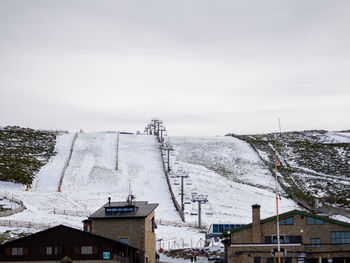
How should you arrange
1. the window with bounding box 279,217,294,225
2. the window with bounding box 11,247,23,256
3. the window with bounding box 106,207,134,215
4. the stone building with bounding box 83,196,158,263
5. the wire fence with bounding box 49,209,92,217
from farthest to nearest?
the wire fence with bounding box 49,209,92,217 < the window with bounding box 106,207,134,215 < the stone building with bounding box 83,196,158,263 < the window with bounding box 279,217,294,225 < the window with bounding box 11,247,23,256

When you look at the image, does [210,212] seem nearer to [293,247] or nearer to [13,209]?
[13,209]

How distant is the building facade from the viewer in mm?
41969

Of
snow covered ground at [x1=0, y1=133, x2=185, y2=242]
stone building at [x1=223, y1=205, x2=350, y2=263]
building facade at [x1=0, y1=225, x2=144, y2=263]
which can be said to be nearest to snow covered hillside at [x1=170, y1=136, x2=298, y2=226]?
snow covered ground at [x1=0, y1=133, x2=185, y2=242]

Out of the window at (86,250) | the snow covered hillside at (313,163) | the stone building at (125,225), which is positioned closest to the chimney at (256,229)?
the stone building at (125,225)

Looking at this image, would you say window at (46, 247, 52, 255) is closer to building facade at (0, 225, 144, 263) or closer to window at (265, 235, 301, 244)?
building facade at (0, 225, 144, 263)

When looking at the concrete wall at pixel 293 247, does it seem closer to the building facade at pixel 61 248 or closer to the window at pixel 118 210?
the building facade at pixel 61 248

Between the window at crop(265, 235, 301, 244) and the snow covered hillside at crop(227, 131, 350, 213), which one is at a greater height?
the snow covered hillside at crop(227, 131, 350, 213)

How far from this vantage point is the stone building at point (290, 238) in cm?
4341

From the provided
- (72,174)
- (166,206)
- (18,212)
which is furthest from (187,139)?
(18,212)

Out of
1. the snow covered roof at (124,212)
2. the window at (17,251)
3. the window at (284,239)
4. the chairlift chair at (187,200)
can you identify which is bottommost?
the window at (17,251)

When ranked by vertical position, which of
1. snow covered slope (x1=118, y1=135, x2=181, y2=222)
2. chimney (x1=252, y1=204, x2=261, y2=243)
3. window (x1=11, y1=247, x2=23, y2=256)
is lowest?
window (x1=11, y1=247, x2=23, y2=256)

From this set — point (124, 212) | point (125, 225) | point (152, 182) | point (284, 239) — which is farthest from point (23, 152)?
point (284, 239)

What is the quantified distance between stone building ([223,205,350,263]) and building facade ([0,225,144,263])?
28.4ft

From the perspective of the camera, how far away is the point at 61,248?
4272 centimetres
